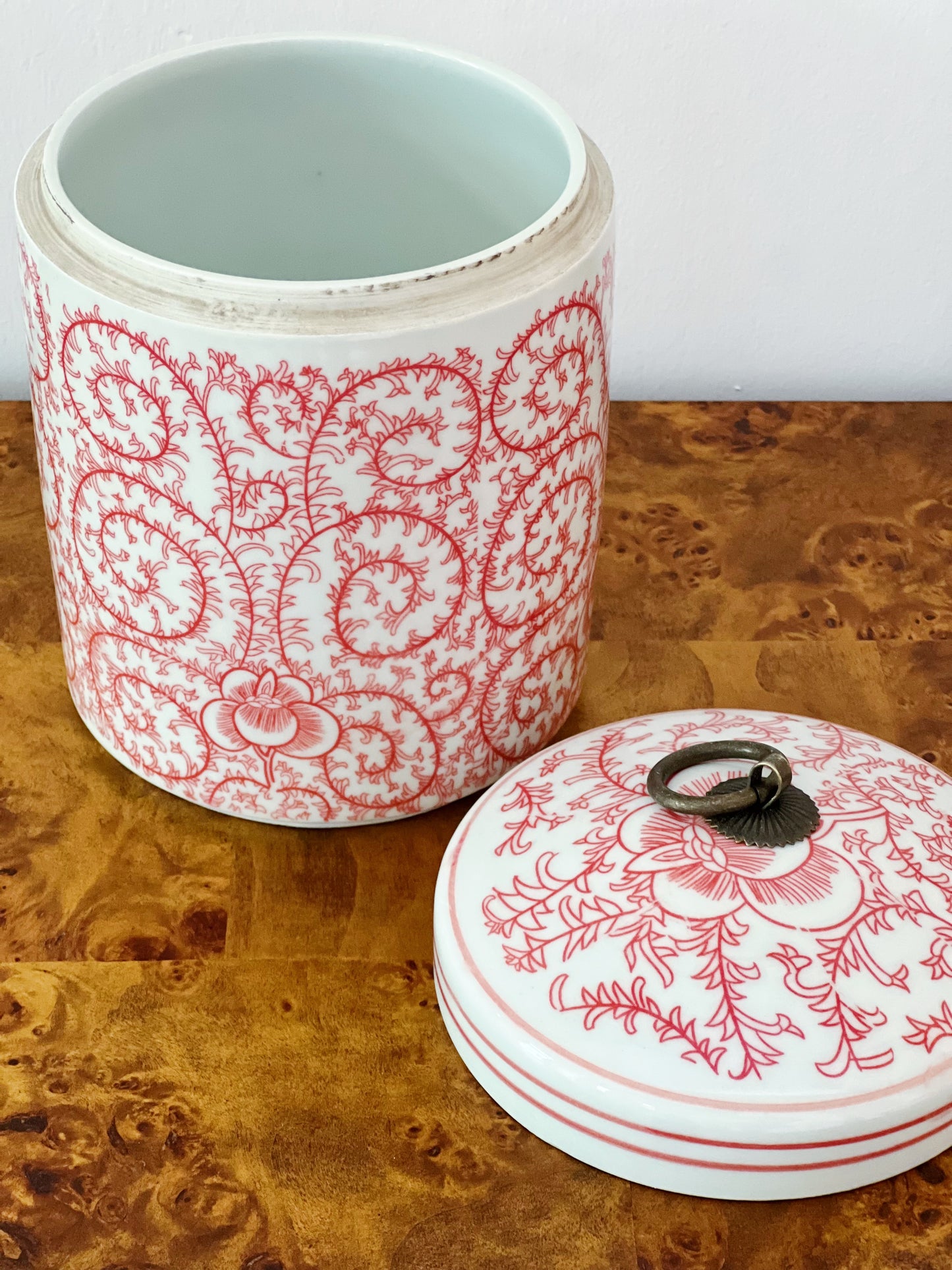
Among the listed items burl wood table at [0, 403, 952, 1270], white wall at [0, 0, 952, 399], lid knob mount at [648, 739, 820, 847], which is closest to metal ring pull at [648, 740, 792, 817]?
lid knob mount at [648, 739, 820, 847]

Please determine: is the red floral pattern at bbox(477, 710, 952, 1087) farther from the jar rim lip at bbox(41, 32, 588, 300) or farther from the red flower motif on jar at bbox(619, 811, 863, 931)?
the jar rim lip at bbox(41, 32, 588, 300)

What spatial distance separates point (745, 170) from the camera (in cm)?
71

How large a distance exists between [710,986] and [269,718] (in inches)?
6.9

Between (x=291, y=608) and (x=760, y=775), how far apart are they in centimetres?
15

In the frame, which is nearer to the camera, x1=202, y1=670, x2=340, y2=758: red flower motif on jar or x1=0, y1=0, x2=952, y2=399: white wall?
x1=202, y1=670, x2=340, y2=758: red flower motif on jar

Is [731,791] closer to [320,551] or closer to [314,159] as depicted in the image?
[320,551]

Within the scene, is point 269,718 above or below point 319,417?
below

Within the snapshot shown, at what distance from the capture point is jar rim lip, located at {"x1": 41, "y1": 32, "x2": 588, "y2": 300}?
397 mm

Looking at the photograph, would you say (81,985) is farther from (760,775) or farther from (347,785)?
(760,775)

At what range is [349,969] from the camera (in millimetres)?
471

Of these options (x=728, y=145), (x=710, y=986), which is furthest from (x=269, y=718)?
(x=728, y=145)

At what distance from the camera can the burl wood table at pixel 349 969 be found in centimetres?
40

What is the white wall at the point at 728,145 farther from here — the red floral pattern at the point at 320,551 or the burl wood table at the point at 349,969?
the red floral pattern at the point at 320,551

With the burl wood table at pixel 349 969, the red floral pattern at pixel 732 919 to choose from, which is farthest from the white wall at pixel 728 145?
the red floral pattern at pixel 732 919
